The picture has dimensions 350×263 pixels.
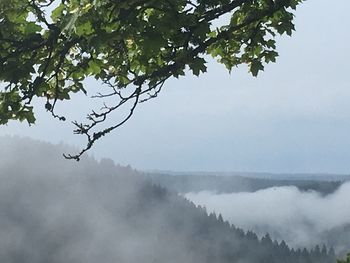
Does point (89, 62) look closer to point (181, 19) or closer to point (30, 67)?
point (30, 67)

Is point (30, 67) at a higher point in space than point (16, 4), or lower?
lower

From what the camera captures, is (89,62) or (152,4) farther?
(89,62)

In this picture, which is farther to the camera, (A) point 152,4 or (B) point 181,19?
(B) point 181,19

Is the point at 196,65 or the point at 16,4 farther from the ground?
the point at 16,4

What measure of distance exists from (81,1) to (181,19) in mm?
1759

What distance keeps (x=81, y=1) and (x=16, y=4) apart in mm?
2480

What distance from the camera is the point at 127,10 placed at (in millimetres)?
8203

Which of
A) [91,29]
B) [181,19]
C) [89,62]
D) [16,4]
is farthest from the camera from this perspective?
[89,62]

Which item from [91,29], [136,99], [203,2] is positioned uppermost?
[203,2]

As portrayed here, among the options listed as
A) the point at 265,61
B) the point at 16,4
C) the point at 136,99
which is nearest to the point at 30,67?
the point at 16,4

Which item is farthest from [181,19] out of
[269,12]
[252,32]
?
[252,32]

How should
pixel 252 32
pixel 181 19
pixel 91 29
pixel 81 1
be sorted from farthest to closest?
pixel 252 32 → pixel 181 19 → pixel 91 29 → pixel 81 1

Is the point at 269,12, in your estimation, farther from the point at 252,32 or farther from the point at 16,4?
the point at 16,4

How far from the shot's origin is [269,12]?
10320 millimetres
